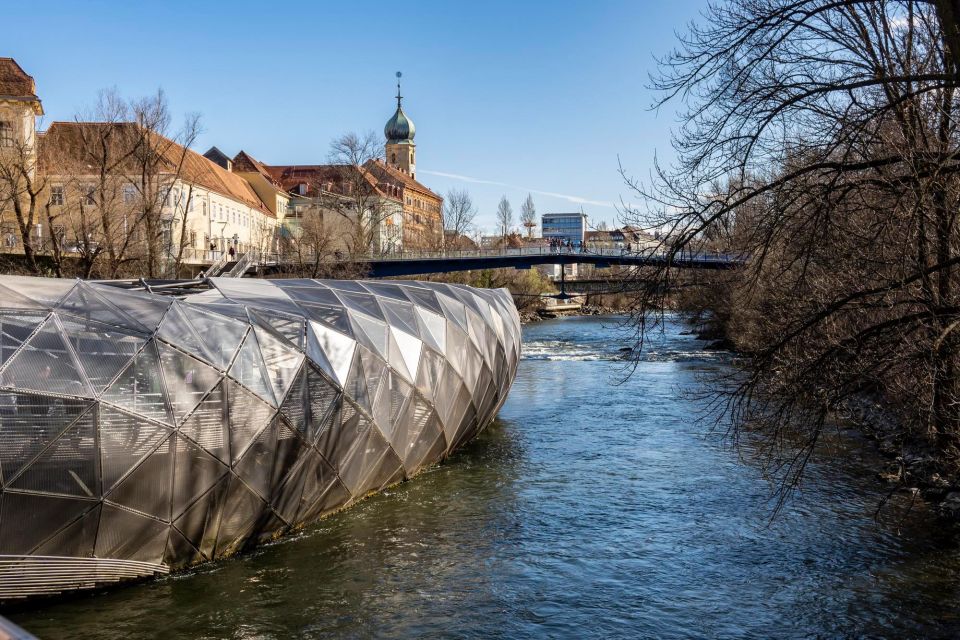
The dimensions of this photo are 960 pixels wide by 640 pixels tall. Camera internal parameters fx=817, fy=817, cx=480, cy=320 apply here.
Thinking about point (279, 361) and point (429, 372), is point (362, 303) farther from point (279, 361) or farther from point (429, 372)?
point (279, 361)

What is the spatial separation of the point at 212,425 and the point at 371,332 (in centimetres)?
472

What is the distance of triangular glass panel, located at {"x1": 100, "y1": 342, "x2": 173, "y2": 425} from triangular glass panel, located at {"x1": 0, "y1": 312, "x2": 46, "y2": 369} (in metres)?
1.12

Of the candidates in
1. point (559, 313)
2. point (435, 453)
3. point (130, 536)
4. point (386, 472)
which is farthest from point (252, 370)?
point (559, 313)

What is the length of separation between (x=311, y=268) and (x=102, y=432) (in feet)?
131

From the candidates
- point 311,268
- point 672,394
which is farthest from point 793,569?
point 311,268

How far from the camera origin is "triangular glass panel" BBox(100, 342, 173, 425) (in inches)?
401

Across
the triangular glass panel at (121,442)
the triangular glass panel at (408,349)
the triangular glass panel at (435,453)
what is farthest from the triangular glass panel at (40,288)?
the triangular glass panel at (435,453)

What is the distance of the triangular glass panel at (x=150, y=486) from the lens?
33.0 feet

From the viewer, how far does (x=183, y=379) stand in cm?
1105

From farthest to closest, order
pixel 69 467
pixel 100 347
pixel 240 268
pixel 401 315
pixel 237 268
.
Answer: pixel 240 268 < pixel 237 268 < pixel 401 315 < pixel 100 347 < pixel 69 467

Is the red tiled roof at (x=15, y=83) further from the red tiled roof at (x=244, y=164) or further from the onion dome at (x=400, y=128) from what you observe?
the onion dome at (x=400, y=128)

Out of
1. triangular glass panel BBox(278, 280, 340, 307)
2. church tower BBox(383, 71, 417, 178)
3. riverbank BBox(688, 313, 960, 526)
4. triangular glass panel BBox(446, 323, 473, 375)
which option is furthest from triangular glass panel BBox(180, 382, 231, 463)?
church tower BBox(383, 71, 417, 178)

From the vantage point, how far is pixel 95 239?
38.1 metres

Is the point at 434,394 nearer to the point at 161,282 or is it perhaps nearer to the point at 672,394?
the point at 161,282
